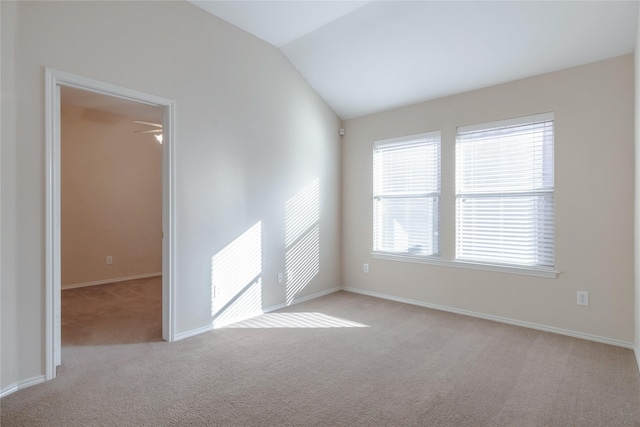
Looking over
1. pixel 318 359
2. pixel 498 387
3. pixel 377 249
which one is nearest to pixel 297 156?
pixel 377 249

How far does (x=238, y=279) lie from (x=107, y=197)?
3353mm

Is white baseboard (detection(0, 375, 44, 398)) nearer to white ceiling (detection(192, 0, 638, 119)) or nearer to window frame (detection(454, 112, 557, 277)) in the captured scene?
white ceiling (detection(192, 0, 638, 119))

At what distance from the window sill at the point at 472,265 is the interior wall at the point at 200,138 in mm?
895

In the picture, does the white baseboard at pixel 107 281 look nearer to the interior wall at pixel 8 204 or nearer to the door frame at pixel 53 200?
the door frame at pixel 53 200

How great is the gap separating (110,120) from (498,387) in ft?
20.6

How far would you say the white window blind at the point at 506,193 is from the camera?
346cm

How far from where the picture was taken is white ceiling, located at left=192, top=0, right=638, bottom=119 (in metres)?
2.91

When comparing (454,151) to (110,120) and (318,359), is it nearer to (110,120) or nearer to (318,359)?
(318,359)

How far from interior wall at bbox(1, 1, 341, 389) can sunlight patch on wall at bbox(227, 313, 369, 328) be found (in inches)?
11.2

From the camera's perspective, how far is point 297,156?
14.7 ft

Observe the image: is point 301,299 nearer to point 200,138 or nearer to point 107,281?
point 200,138

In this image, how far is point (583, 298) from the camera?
321 centimetres

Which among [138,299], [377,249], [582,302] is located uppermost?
[377,249]

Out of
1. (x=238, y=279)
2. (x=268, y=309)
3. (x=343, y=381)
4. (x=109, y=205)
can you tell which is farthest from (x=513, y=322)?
(x=109, y=205)
